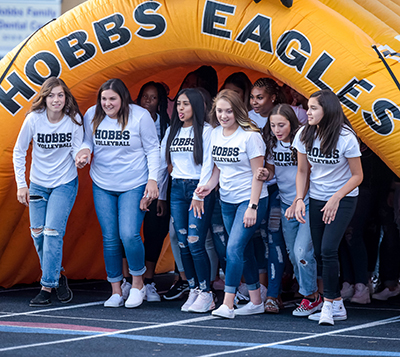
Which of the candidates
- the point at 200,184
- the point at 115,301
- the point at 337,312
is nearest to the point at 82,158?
the point at 200,184

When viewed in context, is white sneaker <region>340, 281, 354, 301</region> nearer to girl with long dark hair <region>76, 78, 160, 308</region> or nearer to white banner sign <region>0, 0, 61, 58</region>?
girl with long dark hair <region>76, 78, 160, 308</region>

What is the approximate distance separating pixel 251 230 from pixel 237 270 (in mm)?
290

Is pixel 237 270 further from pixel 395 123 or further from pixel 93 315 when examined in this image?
pixel 395 123

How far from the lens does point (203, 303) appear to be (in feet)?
15.9

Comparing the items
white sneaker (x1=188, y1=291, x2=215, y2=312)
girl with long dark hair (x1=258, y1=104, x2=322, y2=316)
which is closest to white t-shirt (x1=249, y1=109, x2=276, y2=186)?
girl with long dark hair (x1=258, y1=104, x2=322, y2=316)

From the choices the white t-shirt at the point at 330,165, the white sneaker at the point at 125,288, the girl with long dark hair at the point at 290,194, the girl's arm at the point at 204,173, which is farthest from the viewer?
the white sneaker at the point at 125,288

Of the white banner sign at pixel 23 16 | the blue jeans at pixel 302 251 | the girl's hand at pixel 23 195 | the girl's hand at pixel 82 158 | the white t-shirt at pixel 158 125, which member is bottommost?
the blue jeans at pixel 302 251

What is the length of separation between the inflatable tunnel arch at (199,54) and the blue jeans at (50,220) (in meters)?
0.54

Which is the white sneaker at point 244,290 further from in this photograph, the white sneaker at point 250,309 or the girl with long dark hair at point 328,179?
the girl with long dark hair at point 328,179

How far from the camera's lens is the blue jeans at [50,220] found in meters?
4.92

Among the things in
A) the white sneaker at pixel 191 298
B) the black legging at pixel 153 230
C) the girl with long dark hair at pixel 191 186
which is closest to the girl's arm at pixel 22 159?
the black legging at pixel 153 230

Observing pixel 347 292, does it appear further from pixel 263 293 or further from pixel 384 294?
pixel 263 293

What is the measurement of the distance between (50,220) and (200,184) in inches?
44.3

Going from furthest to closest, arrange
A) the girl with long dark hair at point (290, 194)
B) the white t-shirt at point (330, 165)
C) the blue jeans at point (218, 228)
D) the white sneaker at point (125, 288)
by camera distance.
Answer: the white sneaker at point (125, 288) → the blue jeans at point (218, 228) → the girl with long dark hair at point (290, 194) → the white t-shirt at point (330, 165)
